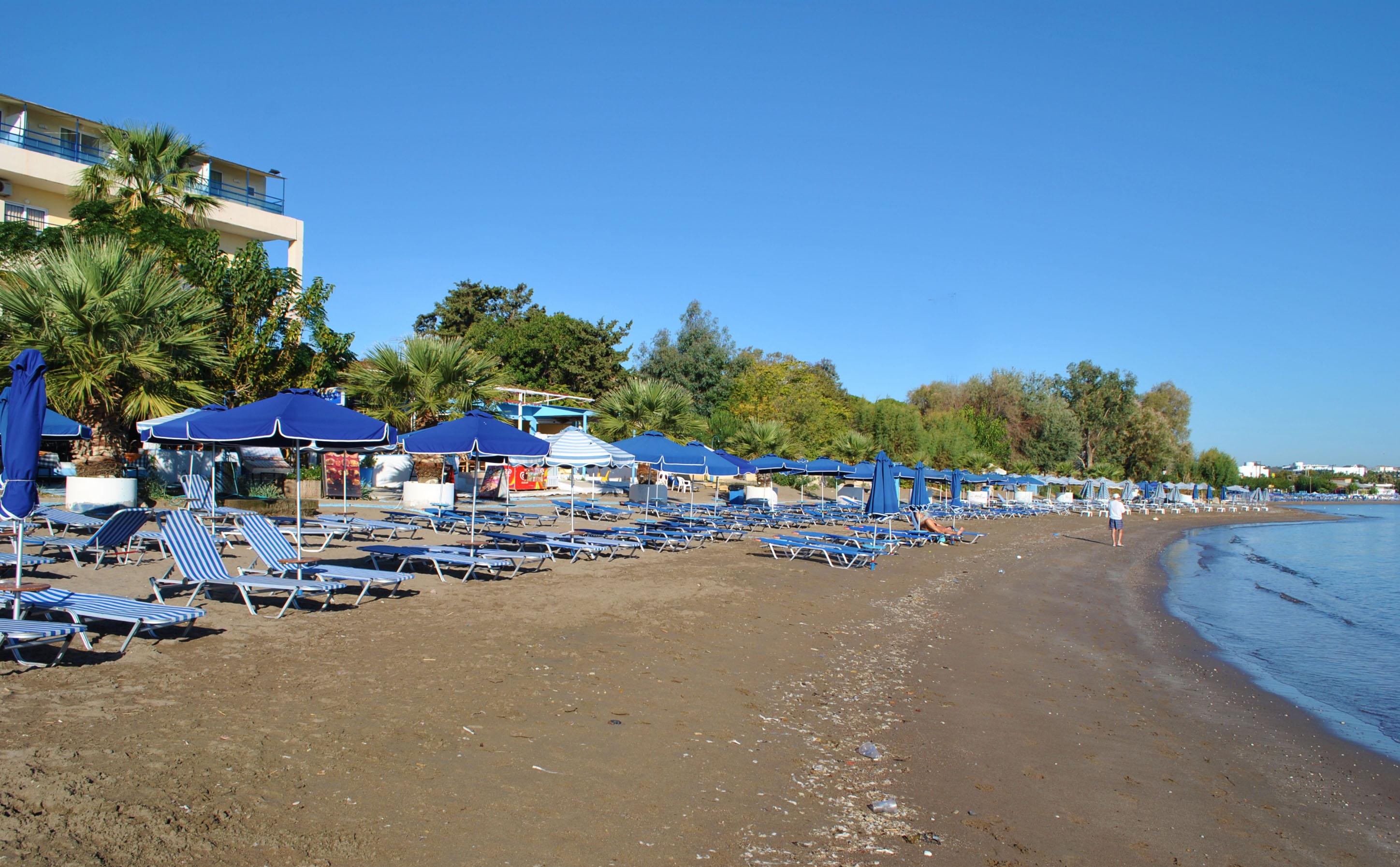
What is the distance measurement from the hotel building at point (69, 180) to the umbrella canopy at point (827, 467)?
18.4 metres

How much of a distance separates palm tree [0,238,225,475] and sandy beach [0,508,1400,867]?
21.8 ft

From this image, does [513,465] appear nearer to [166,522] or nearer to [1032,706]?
[166,522]

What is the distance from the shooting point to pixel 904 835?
162 inches

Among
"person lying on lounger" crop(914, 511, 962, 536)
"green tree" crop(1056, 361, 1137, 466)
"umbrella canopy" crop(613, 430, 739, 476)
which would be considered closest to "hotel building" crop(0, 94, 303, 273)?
"umbrella canopy" crop(613, 430, 739, 476)

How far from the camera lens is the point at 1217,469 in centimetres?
8956

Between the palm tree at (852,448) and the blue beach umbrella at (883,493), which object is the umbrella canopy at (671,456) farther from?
the palm tree at (852,448)

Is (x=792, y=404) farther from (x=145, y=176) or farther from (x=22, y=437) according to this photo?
(x=22, y=437)

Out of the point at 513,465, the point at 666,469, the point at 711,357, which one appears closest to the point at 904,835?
the point at 666,469

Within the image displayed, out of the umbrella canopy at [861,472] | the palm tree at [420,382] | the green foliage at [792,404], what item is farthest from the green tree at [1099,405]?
the palm tree at [420,382]

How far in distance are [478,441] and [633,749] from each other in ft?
20.9

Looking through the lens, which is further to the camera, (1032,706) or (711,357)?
(711,357)

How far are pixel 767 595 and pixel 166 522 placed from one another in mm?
6621

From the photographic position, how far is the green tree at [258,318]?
19.3 m

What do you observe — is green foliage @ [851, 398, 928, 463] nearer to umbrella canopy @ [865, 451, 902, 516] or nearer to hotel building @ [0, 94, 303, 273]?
umbrella canopy @ [865, 451, 902, 516]
